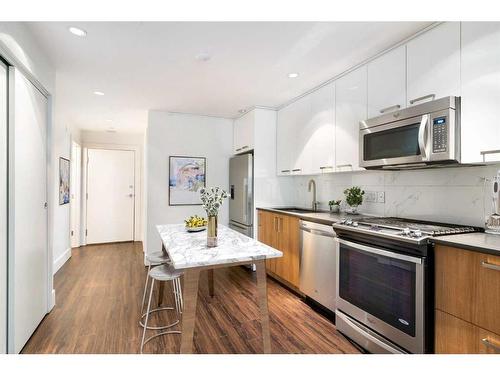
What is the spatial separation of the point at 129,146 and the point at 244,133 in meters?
3.01

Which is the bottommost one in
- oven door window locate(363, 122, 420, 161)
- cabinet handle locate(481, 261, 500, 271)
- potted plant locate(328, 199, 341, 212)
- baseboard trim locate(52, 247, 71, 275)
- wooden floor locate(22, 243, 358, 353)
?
wooden floor locate(22, 243, 358, 353)

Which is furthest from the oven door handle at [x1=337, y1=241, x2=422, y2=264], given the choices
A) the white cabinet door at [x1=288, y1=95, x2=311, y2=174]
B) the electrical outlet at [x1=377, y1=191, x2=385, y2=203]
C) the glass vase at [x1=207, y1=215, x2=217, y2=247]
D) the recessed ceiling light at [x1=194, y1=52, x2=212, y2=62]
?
the recessed ceiling light at [x1=194, y1=52, x2=212, y2=62]

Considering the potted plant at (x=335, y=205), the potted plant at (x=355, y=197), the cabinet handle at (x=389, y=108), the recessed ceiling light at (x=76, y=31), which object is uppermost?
the recessed ceiling light at (x=76, y=31)

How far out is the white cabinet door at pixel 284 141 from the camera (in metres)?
3.62

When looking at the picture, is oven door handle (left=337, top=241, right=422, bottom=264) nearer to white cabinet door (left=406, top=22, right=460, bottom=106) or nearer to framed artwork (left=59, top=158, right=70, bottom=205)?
white cabinet door (left=406, top=22, right=460, bottom=106)

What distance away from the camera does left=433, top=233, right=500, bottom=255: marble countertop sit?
4.31 feet

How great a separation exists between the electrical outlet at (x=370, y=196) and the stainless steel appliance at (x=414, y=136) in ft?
1.84

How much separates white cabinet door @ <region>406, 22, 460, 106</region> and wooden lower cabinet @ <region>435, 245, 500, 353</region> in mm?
1050

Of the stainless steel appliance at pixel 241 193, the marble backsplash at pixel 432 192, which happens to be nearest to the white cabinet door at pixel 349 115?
the marble backsplash at pixel 432 192

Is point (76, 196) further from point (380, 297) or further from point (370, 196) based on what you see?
point (380, 297)

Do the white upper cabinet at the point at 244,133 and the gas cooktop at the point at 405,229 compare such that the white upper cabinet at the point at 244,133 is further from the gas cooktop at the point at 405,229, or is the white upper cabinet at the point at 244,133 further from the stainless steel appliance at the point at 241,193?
the gas cooktop at the point at 405,229
